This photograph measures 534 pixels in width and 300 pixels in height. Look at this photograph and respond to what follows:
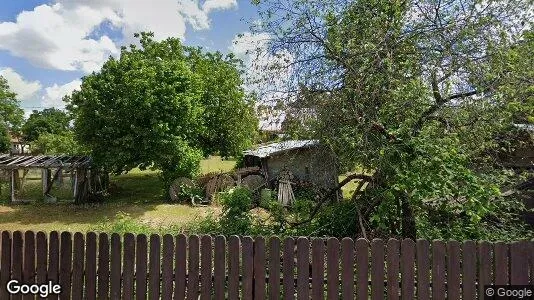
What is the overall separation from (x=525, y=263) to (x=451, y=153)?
1.45 meters

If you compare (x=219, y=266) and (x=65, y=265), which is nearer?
(x=219, y=266)

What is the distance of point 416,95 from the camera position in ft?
14.6

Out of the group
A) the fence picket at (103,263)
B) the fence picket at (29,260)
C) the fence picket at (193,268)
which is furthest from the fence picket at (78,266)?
the fence picket at (193,268)

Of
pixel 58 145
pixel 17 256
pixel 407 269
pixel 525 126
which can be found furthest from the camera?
pixel 58 145

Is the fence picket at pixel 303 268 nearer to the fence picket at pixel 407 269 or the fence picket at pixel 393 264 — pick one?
the fence picket at pixel 393 264

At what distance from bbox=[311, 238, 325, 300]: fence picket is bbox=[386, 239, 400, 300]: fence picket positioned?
0.60 meters

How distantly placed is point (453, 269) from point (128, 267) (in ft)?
10.1

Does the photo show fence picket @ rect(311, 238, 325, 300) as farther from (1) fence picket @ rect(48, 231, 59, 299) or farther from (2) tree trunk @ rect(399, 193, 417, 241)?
(1) fence picket @ rect(48, 231, 59, 299)

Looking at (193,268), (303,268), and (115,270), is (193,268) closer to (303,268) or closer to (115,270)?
(115,270)

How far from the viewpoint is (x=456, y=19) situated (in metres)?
4.86

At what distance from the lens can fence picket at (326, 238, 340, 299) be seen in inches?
132

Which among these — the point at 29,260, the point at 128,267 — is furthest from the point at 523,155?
the point at 29,260

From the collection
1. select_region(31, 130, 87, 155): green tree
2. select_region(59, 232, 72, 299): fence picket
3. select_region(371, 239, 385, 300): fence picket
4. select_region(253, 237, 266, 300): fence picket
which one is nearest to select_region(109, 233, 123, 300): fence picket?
select_region(59, 232, 72, 299): fence picket

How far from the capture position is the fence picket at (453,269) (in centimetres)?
324
